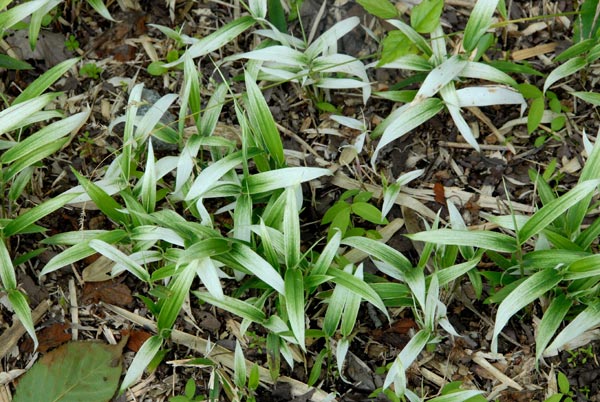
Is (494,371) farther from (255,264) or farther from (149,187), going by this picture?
(149,187)

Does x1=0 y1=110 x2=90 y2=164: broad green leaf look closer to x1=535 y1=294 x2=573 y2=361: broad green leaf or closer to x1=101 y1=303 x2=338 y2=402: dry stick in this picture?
x1=101 y1=303 x2=338 y2=402: dry stick

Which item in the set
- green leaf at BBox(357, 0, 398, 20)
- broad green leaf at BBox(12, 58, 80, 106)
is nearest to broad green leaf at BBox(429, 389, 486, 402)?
green leaf at BBox(357, 0, 398, 20)

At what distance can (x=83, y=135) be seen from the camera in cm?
222

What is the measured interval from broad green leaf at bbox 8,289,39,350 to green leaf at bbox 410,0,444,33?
1.26 m

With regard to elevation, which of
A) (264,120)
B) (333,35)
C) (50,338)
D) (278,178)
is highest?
(333,35)

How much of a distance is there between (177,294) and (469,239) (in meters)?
0.72

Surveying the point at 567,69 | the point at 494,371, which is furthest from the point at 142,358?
the point at 567,69

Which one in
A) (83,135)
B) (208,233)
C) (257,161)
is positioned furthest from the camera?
(83,135)

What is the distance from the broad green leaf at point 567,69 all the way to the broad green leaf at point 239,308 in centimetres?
105

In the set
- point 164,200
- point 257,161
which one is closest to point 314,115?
point 257,161

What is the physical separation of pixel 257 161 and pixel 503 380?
2.89ft

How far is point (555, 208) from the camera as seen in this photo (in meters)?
1.64

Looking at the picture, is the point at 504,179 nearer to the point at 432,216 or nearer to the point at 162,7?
the point at 432,216

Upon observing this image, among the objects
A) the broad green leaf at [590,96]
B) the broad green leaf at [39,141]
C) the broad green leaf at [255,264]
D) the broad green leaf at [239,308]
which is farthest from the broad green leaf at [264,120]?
the broad green leaf at [590,96]
